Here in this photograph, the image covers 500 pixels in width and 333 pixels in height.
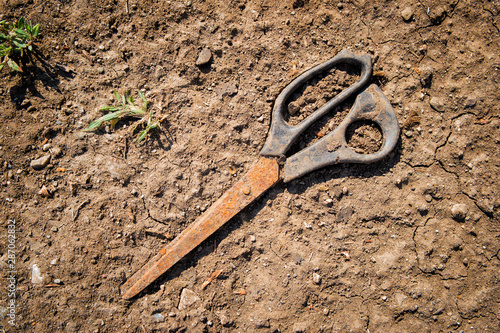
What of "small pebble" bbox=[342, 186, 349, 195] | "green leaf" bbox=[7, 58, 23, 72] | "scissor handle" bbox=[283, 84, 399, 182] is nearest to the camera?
"scissor handle" bbox=[283, 84, 399, 182]

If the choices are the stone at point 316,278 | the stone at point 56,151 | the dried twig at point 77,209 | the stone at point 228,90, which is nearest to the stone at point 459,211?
the stone at point 316,278

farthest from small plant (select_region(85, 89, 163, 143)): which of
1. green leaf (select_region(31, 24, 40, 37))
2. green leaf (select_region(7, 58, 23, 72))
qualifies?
green leaf (select_region(31, 24, 40, 37))

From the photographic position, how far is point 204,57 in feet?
6.29

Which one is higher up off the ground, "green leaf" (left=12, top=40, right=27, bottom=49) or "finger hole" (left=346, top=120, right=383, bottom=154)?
"green leaf" (left=12, top=40, right=27, bottom=49)

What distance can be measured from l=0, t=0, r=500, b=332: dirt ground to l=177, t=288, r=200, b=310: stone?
0.01m

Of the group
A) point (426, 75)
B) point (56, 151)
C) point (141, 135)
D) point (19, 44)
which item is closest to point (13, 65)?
point (19, 44)

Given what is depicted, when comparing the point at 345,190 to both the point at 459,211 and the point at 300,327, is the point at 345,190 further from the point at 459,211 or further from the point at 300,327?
the point at 300,327

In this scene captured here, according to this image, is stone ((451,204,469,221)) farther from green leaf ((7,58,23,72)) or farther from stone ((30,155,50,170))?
green leaf ((7,58,23,72))

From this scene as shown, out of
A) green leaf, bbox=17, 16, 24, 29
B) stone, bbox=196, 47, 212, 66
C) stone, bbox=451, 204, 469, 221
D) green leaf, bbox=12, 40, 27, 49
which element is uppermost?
green leaf, bbox=17, 16, 24, 29

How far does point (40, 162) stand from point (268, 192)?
171 cm

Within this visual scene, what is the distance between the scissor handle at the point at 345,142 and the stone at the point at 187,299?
1.02m

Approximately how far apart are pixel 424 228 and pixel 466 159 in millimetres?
568

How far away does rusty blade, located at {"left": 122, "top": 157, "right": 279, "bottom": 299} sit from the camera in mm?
1727

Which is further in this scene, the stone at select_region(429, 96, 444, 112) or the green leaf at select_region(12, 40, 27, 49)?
the green leaf at select_region(12, 40, 27, 49)
